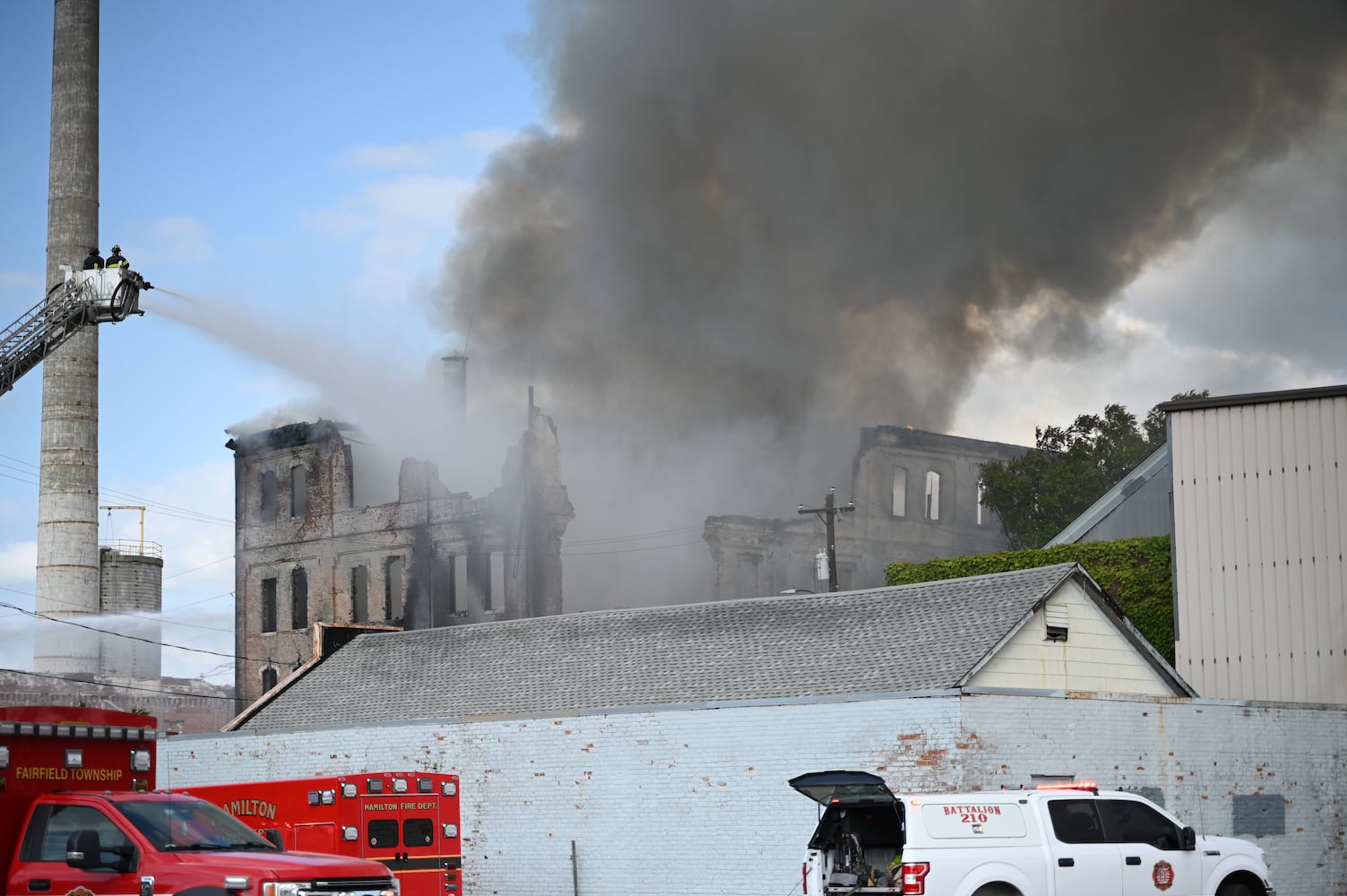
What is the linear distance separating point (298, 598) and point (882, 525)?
2310 centimetres

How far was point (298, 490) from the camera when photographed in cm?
5956

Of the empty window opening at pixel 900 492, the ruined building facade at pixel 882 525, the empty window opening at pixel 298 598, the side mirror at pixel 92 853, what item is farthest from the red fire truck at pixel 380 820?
the empty window opening at pixel 900 492

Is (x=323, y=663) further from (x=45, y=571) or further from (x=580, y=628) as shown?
(x=45, y=571)

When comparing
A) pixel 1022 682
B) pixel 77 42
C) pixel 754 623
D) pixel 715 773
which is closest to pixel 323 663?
pixel 754 623

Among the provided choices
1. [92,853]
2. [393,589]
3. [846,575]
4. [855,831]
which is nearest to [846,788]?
[855,831]

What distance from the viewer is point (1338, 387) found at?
26984 millimetres

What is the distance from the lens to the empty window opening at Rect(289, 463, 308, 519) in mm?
59312

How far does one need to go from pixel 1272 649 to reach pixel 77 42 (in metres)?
39.9

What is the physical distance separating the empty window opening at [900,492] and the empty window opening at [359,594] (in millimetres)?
21449

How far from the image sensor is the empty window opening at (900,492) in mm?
63250

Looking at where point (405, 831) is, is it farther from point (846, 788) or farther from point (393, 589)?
point (393, 589)

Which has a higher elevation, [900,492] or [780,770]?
[900,492]

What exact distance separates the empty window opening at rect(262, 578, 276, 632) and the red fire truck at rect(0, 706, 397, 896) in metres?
47.6

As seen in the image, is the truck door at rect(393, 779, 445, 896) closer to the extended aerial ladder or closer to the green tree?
the extended aerial ladder
